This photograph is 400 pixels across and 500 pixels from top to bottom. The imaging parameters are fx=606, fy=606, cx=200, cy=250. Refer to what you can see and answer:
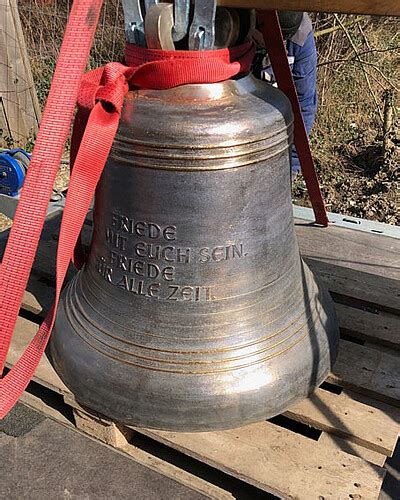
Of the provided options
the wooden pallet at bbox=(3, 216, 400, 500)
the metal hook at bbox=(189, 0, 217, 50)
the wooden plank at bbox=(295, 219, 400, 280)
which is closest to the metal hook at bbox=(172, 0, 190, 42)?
the metal hook at bbox=(189, 0, 217, 50)

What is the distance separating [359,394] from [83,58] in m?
1.13

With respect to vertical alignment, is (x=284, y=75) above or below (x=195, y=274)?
above

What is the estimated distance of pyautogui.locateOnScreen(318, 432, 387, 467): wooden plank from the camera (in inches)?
58.0

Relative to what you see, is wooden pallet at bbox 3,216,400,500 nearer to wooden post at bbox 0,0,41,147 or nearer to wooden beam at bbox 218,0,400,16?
wooden beam at bbox 218,0,400,16

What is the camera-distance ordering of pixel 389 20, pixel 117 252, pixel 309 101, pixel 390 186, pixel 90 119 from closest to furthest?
1. pixel 90 119
2. pixel 117 252
3. pixel 309 101
4. pixel 390 186
5. pixel 389 20

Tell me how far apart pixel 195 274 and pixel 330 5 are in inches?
25.9

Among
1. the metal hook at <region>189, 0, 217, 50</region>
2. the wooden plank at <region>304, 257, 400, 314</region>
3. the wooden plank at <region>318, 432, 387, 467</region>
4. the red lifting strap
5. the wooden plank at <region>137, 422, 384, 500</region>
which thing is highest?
the metal hook at <region>189, 0, 217, 50</region>

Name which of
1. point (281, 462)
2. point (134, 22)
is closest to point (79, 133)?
point (134, 22)

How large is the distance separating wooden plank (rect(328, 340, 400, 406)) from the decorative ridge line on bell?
10 cm

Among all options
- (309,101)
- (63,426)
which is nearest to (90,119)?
(63,426)

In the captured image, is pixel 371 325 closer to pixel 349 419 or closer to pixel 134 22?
pixel 349 419

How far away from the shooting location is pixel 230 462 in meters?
1.43

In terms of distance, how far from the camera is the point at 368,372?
5.63 ft

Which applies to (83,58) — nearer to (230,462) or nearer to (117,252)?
(117,252)
